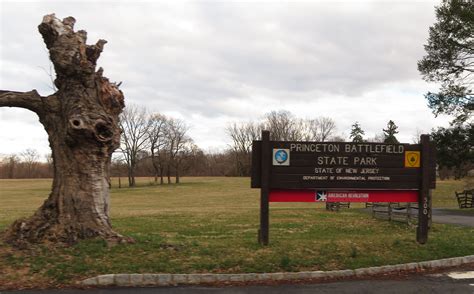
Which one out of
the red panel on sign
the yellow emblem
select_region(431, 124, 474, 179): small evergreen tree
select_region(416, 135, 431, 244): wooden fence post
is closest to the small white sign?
the red panel on sign

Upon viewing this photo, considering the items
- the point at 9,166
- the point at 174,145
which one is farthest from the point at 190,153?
the point at 9,166

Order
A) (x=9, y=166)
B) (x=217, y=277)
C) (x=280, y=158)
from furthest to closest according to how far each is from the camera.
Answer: (x=9, y=166), (x=280, y=158), (x=217, y=277)

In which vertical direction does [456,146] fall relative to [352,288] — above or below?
above

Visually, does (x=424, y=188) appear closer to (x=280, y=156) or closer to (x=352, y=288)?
(x=280, y=156)

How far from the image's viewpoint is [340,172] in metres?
10.4

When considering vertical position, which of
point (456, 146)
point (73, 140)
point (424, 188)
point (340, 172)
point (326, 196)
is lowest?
point (326, 196)

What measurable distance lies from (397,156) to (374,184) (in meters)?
0.84

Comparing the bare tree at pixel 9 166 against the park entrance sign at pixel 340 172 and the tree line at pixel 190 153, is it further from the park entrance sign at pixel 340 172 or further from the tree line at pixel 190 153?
the park entrance sign at pixel 340 172

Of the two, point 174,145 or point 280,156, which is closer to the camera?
point 280,156

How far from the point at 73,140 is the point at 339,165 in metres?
5.58

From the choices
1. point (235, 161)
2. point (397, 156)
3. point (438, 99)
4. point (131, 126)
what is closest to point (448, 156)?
point (438, 99)

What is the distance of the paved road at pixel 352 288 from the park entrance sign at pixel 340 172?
266cm

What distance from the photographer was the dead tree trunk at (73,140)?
912cm

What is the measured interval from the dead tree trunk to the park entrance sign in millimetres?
3156
